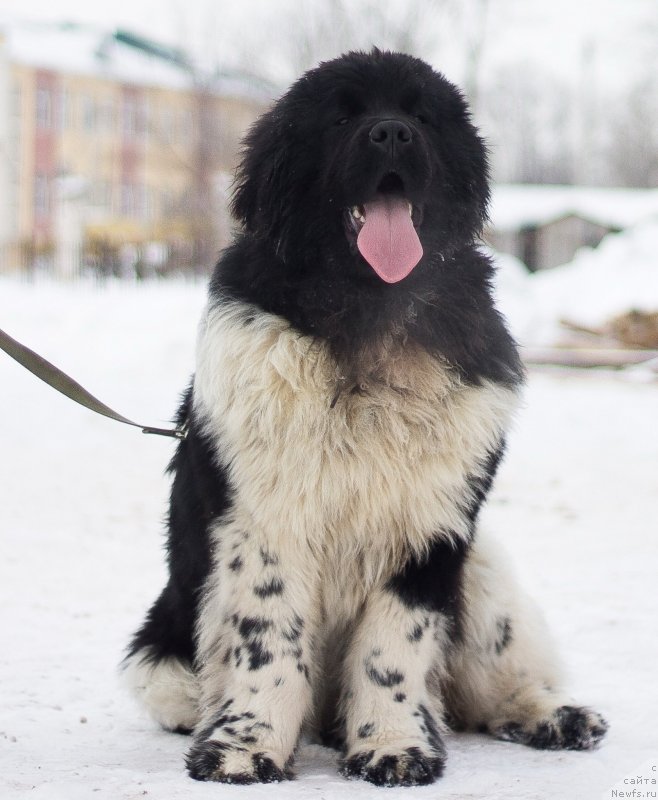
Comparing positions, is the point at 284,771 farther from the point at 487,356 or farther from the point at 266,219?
the point at 266,219

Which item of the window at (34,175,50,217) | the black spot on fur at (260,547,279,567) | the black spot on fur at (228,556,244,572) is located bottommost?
the black spot on fur at (228,556,244,572)

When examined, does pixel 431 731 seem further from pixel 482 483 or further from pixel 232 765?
pixel 482 483

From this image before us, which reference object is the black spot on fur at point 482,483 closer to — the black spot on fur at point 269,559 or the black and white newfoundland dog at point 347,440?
the black and white newfoundland dog at point 347,440

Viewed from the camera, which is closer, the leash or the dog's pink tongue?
the dog's pink tongue

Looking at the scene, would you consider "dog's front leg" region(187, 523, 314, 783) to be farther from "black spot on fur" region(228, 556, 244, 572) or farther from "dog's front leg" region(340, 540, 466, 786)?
"dog's front leg" region(340, 540, 466, 786)

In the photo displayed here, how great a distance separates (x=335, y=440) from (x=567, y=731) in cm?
115

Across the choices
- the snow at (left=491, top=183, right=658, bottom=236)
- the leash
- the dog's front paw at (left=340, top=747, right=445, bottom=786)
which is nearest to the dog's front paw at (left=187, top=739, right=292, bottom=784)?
the dog's front paw at (left=340, top=747, right=445, bottom=786)

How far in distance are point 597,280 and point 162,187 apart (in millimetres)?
34223

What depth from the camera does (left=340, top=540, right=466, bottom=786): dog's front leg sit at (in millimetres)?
3006

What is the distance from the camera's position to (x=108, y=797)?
2582mm

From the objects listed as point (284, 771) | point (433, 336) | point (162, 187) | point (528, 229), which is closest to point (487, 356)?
point (433, 336)

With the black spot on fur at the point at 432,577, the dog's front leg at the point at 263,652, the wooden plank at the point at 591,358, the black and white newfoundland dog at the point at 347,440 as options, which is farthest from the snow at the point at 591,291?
the dog's front leg at the point at 263,652

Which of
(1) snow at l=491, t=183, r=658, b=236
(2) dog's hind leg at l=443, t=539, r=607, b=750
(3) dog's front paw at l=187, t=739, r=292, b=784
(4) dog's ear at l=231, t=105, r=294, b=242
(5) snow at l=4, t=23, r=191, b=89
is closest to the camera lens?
(3) dog's front paw at l=187, t=739, r=292, b=784

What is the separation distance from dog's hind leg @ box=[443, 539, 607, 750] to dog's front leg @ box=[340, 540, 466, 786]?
0.28 metres
